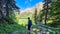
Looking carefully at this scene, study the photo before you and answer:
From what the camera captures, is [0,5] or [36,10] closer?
[0,5]

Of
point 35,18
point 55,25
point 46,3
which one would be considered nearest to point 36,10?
point 35,18

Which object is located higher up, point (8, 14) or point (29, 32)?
point (8, 14)

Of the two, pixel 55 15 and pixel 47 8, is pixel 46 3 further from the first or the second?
pixel 55 15

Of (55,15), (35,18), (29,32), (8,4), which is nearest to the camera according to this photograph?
(29,32)

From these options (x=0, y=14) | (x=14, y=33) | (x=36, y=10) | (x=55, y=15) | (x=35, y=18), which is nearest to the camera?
(x=14, y=33)

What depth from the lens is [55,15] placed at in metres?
22.5

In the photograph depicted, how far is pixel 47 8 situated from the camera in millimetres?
27375

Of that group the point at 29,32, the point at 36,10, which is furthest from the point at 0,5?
the point at 36,10

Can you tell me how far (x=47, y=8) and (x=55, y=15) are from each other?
4968 millimetres

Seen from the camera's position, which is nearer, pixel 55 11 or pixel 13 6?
pixel 13 6

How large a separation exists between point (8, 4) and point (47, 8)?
933cm

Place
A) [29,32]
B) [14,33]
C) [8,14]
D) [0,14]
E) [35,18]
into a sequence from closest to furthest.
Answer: [14,33] < [29,32] < [0,14] < [8,14] < [35,18]

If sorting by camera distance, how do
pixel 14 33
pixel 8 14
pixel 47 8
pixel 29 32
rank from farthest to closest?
1. pixel 47 8
2. pixel 8 14
3. pixel 29 32
4. pixel 14 33

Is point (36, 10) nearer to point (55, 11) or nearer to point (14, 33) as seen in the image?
point (55, 11)
